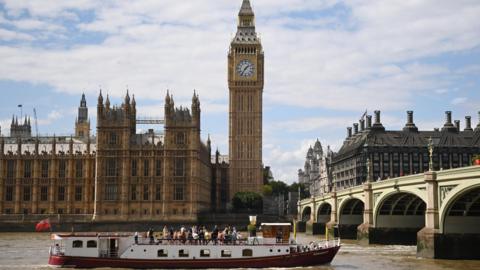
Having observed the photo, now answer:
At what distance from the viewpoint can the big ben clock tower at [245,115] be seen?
146 meters

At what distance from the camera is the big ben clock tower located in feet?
477

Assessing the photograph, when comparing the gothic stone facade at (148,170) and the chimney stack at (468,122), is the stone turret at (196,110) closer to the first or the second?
the gothic stone facade at (148,170)

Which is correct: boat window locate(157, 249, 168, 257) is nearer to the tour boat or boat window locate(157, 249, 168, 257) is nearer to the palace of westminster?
the tour boat

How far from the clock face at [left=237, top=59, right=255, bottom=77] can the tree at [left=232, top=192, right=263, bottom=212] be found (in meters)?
24.2

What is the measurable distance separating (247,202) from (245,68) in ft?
90.1

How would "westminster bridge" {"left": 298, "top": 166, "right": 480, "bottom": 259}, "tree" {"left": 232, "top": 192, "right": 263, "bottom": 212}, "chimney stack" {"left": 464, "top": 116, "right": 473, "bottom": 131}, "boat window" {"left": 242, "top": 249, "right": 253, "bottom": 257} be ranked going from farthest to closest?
"chimney stack" {"left": 464, "top": 116, "right": 473, "bottom": 131} → "tree" {"left": 232, "top": 192, "right": 263, "bottom": 212} → "westminster bridge" {"left": 298, "top": 166, "right": 480, "bottom": 259} → "boat window" {"left": 242, "top": 249, "right": 253, "bottom": 257}

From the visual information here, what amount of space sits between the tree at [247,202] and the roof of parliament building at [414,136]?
76.5ft

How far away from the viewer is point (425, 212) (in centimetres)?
6869

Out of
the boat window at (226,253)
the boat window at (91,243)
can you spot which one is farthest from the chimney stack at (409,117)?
the boat window at (91,243)

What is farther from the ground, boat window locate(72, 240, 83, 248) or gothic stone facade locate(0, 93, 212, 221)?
gothic stone facade locate(0, 93, 212, 221)

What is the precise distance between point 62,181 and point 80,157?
5.01m

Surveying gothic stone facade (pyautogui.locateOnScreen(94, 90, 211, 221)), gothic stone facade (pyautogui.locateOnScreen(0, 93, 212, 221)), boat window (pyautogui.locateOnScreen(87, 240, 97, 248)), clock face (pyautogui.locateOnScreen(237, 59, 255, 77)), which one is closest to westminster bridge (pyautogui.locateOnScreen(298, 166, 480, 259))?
boat window (pyautogui.locateOnScreen(87, 240, 97, 248))

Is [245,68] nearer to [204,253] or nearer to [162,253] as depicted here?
[204,253]

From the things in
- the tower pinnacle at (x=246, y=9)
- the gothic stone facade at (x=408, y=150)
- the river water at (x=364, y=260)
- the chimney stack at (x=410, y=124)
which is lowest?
the river water at (x=364, y=260)
